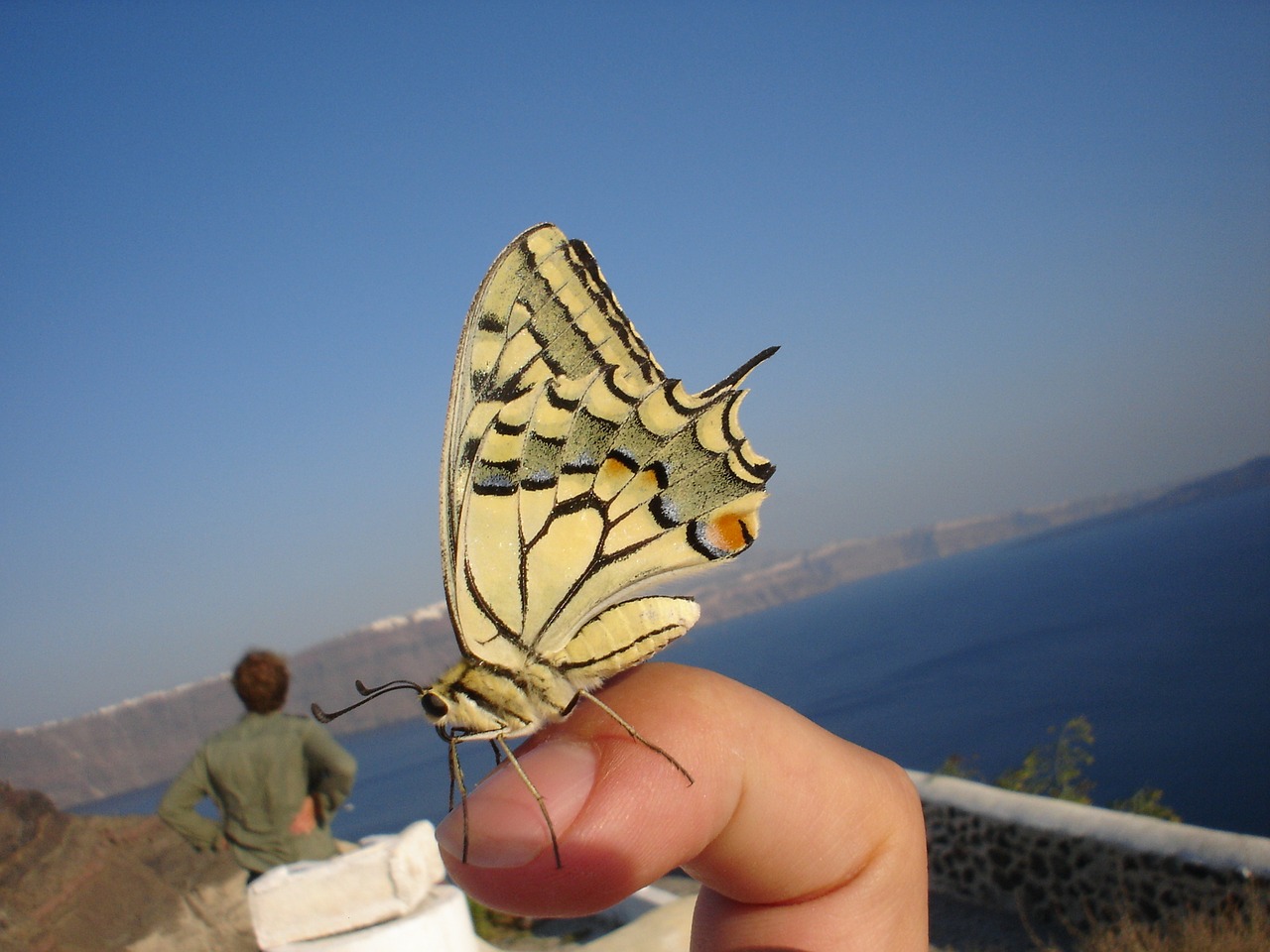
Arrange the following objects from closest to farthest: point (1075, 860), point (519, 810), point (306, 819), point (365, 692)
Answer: point (519, 810) < point (365, 692) < point (306, 819) < point (1075, 860)

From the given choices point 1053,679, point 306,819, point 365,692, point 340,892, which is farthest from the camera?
point 1053,679

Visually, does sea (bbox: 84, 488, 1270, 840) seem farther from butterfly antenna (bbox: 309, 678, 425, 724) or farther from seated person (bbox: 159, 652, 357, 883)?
seated person (bbox: 159, 652, 357, 883)

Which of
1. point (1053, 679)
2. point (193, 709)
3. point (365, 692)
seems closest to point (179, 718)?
point (193, 709)

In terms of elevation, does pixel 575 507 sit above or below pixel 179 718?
above

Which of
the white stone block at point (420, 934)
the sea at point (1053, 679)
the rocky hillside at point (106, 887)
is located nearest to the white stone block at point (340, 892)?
the white stone block at point (420, 934)

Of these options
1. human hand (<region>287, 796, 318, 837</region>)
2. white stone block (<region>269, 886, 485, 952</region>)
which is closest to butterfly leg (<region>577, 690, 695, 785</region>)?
white stone block (<region>269, 886, 485, 952</region>)

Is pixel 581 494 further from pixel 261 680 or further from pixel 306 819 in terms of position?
pixel 306 819

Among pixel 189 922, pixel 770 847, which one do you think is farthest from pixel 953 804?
pixel 770 847
